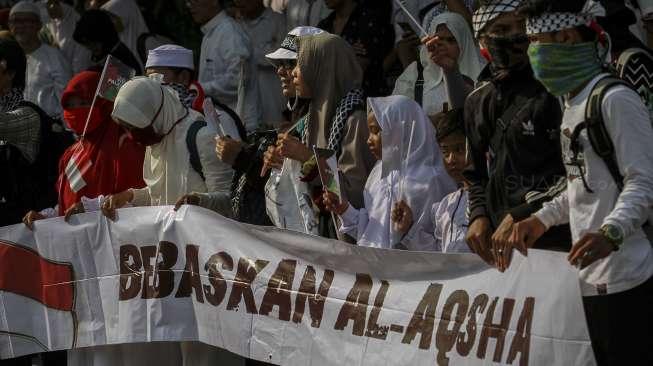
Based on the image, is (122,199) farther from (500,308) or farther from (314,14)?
(314,14)

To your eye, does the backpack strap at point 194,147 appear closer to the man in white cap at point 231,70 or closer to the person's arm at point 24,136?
the person's arm at point 24,136

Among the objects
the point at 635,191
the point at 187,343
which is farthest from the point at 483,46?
the point at 187,343

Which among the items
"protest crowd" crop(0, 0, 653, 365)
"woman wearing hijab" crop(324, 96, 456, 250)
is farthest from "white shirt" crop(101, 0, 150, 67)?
"woman wearing hijab" crop(324, 96, 456, 250)

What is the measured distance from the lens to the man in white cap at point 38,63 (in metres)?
13.0

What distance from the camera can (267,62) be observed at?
460 inches

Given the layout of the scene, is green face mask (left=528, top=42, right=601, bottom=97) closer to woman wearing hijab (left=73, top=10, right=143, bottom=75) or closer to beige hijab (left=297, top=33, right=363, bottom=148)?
beige hijab (left=297, top=33, right=363, bottom=148)

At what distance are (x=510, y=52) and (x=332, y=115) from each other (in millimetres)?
1975

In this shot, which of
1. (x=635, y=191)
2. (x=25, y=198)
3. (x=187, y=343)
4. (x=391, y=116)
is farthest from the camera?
(x=25, y=198)

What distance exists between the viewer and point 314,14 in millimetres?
11836

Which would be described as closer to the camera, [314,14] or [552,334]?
[552,334]

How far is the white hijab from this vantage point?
7.98 metres

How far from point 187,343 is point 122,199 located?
865 millimetres

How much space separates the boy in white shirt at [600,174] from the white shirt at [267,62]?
612 cm

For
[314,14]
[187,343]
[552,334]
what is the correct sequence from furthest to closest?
[314,14]
[187,343]
[552,334]
